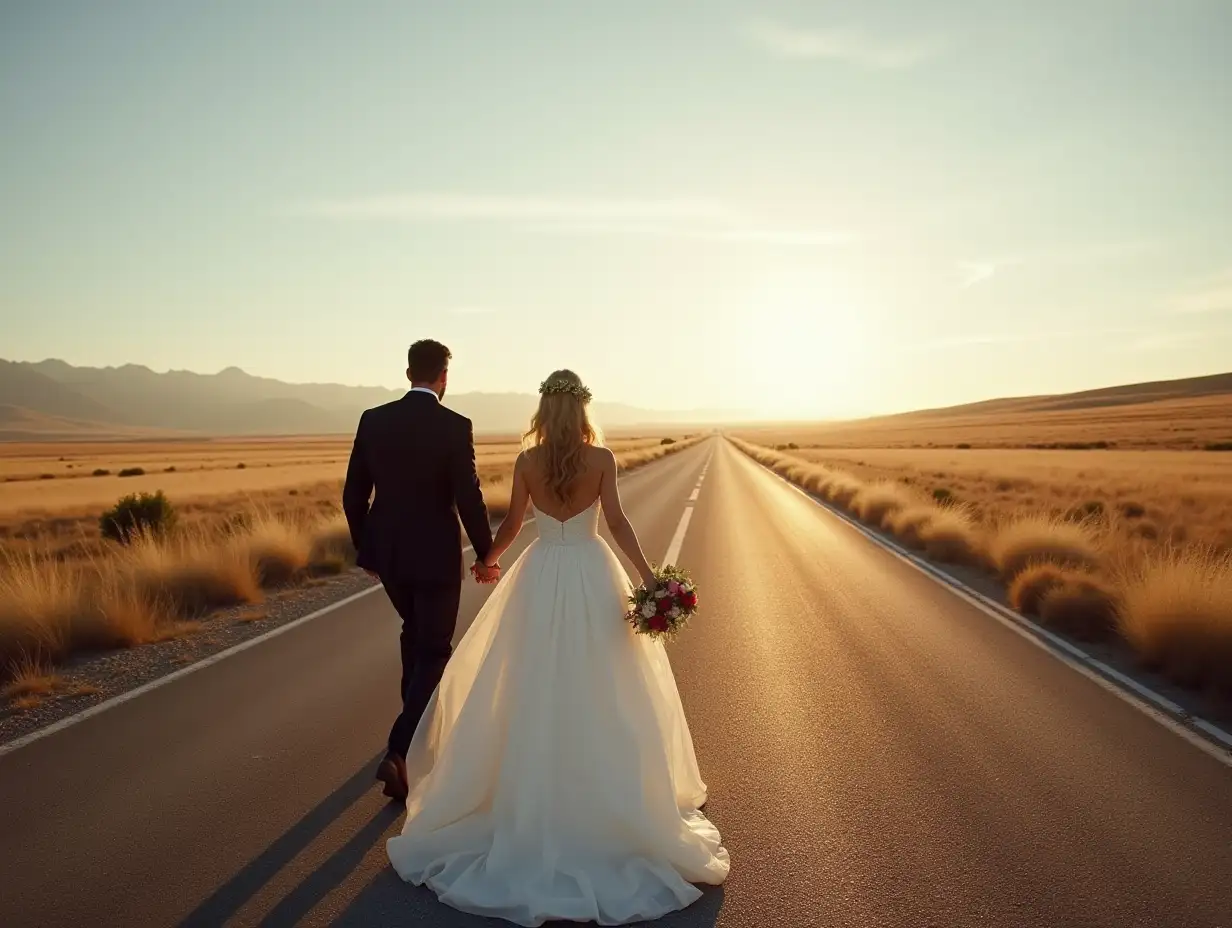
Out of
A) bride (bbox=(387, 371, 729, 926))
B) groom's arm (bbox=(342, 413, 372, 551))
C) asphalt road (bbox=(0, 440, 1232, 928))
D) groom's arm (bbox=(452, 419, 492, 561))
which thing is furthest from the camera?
groom's arm (bbox=(342, 413, 372, 551))

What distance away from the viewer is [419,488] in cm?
488

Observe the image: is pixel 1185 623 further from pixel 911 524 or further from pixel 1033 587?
pixel 911 524

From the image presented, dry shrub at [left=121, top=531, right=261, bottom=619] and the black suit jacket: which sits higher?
the black suit jacket

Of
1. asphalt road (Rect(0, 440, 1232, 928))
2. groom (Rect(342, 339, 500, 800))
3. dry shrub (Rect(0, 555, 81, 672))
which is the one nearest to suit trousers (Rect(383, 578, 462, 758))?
groom (Rect(342, 339, 500, 800))

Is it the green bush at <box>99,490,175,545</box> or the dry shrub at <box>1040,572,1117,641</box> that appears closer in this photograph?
the dry shrub at <box>1040,572,1117,641</box>

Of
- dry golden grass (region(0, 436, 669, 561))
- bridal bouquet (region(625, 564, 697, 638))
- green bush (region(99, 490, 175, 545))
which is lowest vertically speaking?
dry golden grass (region(0, 436, 669, 561))

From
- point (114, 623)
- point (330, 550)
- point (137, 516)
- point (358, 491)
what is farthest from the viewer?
point (137, 516)

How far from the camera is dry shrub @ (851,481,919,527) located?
22.0 m

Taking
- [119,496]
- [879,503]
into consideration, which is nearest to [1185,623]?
[879,503]

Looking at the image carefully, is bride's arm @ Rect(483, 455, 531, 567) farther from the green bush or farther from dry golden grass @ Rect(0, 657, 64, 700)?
the green bush

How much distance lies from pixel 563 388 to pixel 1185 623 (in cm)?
643

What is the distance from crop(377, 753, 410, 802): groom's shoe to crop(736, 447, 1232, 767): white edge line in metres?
4.83

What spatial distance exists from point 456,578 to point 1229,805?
4.31 m

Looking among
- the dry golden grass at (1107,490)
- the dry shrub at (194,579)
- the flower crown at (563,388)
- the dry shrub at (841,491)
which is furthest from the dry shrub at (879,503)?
the flower crown at (563,388)
